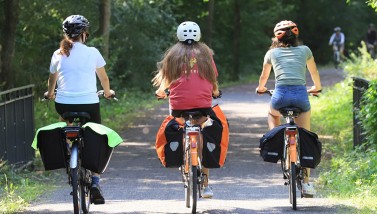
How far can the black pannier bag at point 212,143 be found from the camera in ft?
34.0

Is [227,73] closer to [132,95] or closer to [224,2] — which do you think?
[224,2]

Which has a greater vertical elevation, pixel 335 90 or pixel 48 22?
pixel 48 22

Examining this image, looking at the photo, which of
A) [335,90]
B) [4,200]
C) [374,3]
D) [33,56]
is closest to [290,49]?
[374,3]

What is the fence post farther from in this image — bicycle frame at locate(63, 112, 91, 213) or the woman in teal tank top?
bicycle frame at locate(63, 112, 91, 213)

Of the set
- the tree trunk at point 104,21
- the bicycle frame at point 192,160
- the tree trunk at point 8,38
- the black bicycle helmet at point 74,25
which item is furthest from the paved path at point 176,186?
the tree trunk at point 104,21

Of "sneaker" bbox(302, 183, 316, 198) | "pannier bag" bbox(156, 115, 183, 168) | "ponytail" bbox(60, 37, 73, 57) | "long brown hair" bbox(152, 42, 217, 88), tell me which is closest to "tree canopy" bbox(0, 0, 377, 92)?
"sneaker" bbox(302, 183, 316, 198)

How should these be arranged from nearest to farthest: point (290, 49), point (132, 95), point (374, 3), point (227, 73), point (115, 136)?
point (115, 136)
point (290, 49)
point (374, 3)
point (132, 95)
point (227, 73)

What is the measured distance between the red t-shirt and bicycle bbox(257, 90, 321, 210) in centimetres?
86

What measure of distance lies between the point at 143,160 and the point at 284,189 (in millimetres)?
4507

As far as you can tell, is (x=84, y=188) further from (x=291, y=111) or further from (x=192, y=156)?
(x=291, y=111)

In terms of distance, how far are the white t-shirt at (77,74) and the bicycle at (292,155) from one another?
201cm

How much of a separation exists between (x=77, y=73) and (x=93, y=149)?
752 mm

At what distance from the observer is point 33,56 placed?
84.6ft

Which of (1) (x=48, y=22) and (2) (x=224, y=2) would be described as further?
(2) (x=224, y=2)
